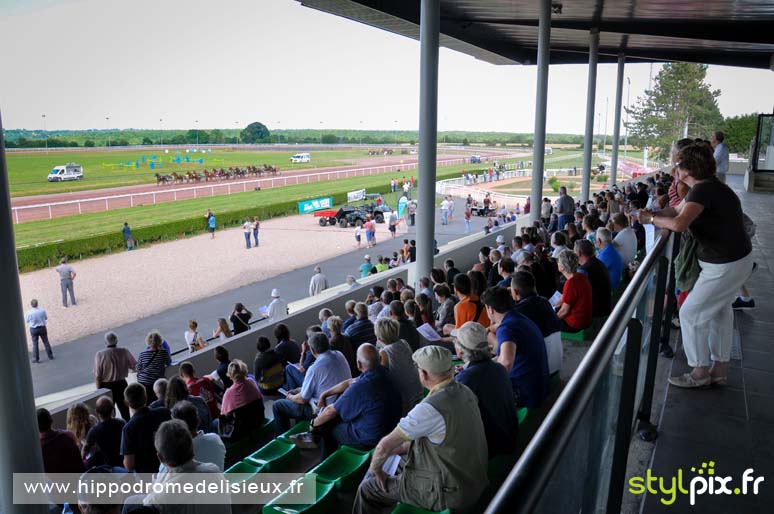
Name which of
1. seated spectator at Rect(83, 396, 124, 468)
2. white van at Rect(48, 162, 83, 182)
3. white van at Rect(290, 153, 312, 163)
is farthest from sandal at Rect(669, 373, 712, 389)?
white van at Rect(290, 153, 312, 163)

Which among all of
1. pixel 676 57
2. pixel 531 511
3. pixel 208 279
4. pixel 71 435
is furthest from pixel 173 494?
pixel 208 279

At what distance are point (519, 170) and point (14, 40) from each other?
84.9m

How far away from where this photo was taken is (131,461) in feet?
14.5

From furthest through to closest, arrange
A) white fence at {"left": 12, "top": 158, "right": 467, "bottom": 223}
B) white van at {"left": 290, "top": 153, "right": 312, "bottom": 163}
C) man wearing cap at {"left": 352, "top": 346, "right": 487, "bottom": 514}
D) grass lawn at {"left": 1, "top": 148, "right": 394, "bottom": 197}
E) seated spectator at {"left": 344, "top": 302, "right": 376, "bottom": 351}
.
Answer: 1. white van at {"left": 290, "top": 153, "right": 312, "bottom": 163}
2. grass lawn at {"left": 1, "top": 148, "right": 394, "bottom": 197}
3. white fence at {"left": 12, "top": 158, "right": 467, "bottom": 223}
4. seated spectator at {"left": 344, "top": 302, "right": 376, "bottom": 351}
5. man wearing cap at {"left": 352, "top": 346, "right": 487, "bottom": 514}

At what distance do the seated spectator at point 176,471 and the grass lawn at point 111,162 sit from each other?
65067mm

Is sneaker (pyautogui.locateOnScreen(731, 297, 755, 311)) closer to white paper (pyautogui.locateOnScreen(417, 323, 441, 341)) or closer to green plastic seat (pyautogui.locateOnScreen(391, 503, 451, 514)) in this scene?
white paper (pyautogui.locateOnScreen(417, 323, 441, 341))

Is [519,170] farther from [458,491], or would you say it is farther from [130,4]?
[458,491]

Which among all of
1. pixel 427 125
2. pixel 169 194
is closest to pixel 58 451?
pixel 427 125

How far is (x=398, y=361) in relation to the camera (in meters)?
4.79

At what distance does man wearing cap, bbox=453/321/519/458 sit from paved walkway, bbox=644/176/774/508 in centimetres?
83

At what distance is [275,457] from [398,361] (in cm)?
131

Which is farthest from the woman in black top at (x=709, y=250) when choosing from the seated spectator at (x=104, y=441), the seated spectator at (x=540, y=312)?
the seated spectator at (x=104, y=441)

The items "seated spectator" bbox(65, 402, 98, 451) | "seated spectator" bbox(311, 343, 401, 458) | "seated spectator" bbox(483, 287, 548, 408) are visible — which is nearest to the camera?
"seated spectator" bbox(483, 287, 548, 408)

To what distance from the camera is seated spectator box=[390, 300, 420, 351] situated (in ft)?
19.3
